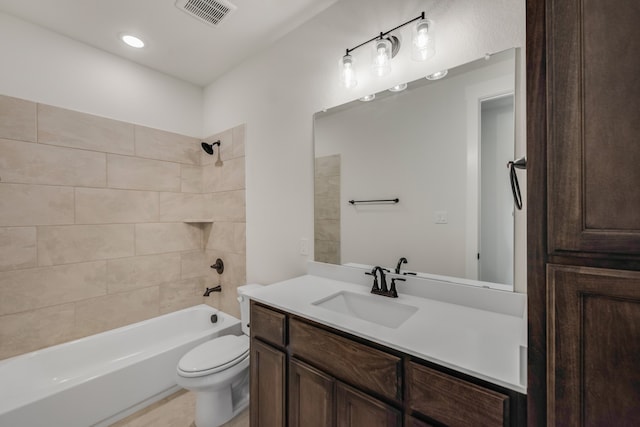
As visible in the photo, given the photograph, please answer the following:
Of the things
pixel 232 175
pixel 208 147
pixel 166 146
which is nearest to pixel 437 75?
pixel 232 175

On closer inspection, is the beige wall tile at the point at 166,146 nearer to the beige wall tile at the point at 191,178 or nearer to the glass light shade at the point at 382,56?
the beige wall tile at the point at 191,178

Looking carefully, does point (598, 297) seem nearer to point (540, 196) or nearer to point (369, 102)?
point (540, 196)

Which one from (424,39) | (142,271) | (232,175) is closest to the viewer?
(424,39)

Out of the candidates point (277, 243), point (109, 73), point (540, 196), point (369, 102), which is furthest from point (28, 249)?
point (540, 196)

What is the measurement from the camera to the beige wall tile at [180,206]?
2504 millimetres

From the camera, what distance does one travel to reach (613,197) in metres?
0.55

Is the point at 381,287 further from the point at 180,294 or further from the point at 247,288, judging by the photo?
the point at 180,294

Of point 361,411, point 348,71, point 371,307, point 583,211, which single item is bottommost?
point 361,411

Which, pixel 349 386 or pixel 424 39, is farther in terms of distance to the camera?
pixel 424 39

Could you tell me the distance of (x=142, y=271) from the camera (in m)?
2.36

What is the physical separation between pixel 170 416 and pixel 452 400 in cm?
197

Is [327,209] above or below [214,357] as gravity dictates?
above

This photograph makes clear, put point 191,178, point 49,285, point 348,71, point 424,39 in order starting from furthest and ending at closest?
point 191,178 < point 49,285 < point 348,71 < point 424,39

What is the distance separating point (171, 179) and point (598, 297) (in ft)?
9.48
